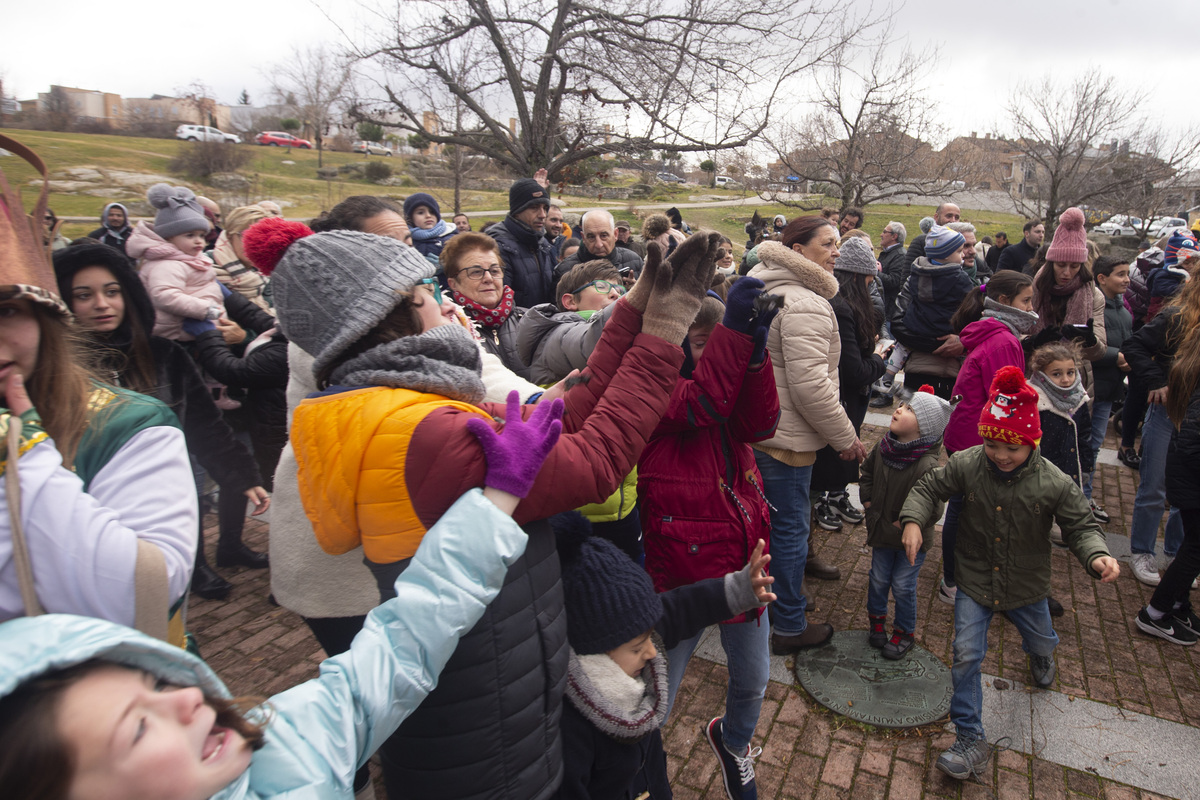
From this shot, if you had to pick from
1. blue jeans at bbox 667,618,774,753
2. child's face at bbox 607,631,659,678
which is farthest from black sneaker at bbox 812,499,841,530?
child's face at bbox 607,631,659,678

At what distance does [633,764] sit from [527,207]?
4.14m

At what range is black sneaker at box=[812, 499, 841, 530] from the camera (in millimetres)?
4902

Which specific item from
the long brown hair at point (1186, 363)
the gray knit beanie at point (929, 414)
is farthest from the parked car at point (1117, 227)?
the gray knit beanie at point (929, 414)

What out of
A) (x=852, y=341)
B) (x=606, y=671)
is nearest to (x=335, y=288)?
(x=606, y=671)

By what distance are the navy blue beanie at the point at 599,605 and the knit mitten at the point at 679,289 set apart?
64cm

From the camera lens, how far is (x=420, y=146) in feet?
105

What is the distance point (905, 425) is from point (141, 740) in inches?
136

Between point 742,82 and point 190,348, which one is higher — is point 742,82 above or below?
above

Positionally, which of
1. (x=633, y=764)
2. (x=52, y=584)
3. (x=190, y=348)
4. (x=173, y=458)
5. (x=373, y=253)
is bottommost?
(x=633, y=764)

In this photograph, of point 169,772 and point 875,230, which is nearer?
point 169,772

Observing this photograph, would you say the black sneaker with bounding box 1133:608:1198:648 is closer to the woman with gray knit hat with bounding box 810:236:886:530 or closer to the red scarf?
the woman with gray knit hat with bounding box 810:236:886:530

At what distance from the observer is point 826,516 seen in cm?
502

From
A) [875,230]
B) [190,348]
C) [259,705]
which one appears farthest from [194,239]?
[875,230]

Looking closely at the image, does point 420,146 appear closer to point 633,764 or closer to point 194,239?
point 194,239
